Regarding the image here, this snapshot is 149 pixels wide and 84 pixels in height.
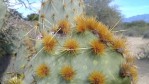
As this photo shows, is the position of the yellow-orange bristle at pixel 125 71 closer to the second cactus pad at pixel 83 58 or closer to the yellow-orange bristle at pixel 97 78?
the second cactus pad at pixel 83 58

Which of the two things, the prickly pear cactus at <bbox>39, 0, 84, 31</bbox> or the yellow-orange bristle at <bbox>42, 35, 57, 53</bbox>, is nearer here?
the yellow-orange bristle at <bbox>42, 35, 57, 53</bbox>

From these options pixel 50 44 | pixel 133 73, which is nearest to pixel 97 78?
pixel 133 73

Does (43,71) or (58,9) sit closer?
(43,71)

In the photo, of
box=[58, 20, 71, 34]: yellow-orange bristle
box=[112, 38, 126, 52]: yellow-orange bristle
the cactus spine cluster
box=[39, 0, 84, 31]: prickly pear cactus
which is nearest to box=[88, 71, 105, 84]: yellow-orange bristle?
the cactus spine cluster

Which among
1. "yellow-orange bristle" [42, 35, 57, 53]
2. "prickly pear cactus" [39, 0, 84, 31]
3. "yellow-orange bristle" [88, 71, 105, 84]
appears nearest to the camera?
"yellow-orange bristle" [88, 71, 105, 84]

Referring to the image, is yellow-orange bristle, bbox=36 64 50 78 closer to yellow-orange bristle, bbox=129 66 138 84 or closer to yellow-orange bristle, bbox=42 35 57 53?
yellow-orange bristle, bbox=42 35 57 53

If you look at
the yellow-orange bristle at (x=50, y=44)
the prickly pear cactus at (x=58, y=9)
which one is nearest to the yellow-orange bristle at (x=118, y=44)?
the yellow-orange bristle at (x=50, y=44)

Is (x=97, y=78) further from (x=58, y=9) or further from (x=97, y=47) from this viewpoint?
(x=58, y=9)
